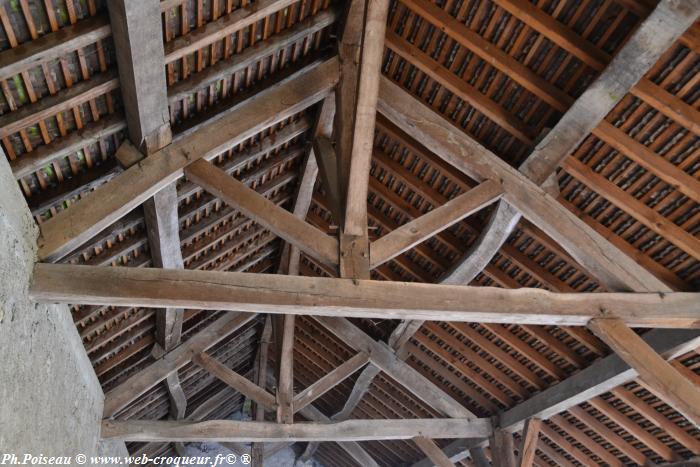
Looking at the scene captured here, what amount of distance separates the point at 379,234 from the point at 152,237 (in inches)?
85.1

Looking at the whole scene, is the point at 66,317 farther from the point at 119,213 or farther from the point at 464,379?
the point at 464,379

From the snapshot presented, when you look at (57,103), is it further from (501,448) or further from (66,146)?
(501,448)

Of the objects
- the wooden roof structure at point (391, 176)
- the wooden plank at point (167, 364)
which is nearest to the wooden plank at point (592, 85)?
the wooden roof structure at point (391, 176)

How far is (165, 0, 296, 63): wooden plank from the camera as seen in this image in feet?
10.7

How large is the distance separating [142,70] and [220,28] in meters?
0.56

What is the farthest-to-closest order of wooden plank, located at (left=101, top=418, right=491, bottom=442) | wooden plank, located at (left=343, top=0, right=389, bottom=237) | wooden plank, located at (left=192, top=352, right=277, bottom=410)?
wooden plank, located at (left=192, top=352, right=277, bottom=410) < wooden plank, located at (left=101, top=418, right=491, bottom=442) < wooden plank, located at (left=343, top=0, right=389, bottom=237)

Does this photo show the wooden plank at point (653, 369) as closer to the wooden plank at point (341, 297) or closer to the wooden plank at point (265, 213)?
the wooden plank at point (341, 297)

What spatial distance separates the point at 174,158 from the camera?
373 cm

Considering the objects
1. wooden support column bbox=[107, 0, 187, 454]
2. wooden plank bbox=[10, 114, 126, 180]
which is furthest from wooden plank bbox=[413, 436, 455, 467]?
wooden plank bbox=[10, 114, 126, 180]

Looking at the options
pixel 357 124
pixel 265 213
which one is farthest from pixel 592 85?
pixel 265 213

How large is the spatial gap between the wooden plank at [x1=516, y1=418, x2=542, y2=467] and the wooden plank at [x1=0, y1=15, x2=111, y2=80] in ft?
15.6

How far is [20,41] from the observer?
2695 millimetres

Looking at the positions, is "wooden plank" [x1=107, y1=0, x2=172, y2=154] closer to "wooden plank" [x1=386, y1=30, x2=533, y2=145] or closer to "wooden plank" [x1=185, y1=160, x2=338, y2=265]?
"wooden plank" [x1=185, y1=160, x2=338, y2=265]

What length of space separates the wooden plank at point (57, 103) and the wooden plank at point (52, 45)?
0.80ft
